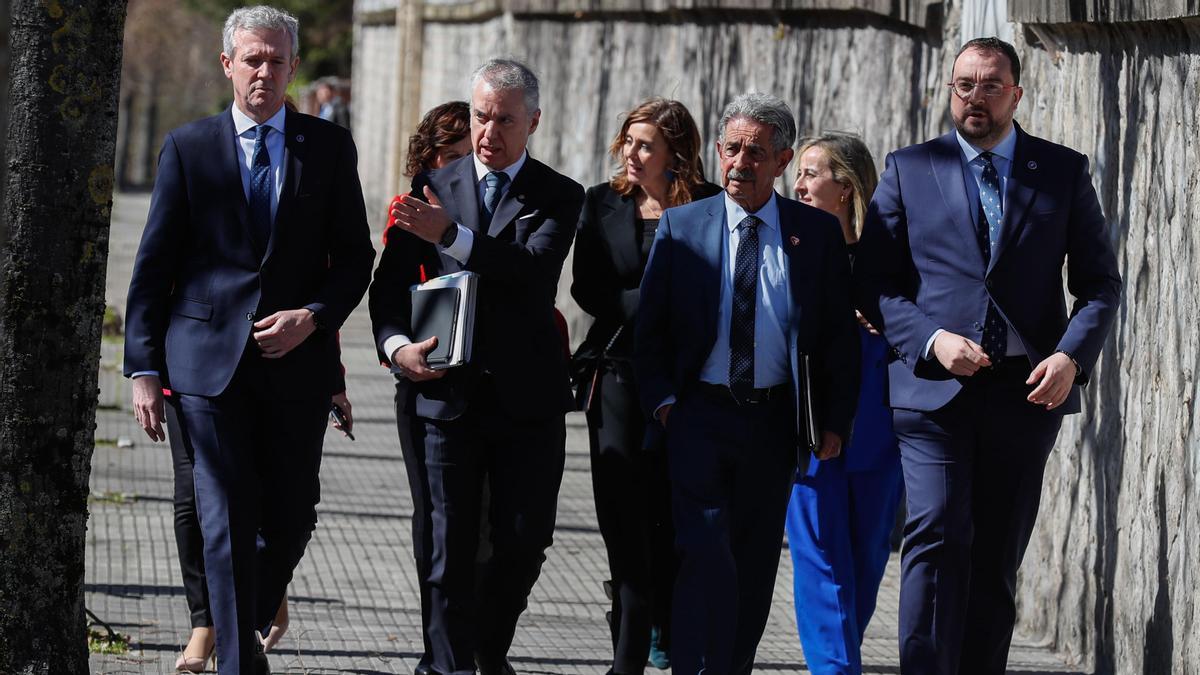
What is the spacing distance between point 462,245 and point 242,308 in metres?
0.66

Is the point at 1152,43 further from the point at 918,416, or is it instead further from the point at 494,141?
the point at 494,141

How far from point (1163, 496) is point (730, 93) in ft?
20.2

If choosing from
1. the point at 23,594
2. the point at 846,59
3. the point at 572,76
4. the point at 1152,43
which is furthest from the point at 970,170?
the point at 572,76

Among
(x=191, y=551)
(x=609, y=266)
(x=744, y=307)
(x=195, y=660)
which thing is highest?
(x=609, y=266)

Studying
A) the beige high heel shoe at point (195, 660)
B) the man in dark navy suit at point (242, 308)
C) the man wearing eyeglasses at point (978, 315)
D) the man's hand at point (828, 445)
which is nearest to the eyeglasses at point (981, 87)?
the man wearing eyeglasses at point (978, 315)

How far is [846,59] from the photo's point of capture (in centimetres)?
990

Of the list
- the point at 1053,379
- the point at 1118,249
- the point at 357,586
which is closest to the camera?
the point at 1053,379

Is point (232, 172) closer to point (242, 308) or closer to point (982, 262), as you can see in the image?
point (242, 308)

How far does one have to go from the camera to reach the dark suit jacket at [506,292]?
553 centimetres

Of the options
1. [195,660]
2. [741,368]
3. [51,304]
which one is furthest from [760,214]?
[195,660]

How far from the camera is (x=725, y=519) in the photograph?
5.43 metres

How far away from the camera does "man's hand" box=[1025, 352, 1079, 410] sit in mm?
5141

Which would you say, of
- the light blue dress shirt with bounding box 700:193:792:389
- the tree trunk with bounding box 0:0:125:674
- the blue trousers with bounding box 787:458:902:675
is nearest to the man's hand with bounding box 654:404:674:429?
the light blue dress shirt with bounding box 700:193:792:389

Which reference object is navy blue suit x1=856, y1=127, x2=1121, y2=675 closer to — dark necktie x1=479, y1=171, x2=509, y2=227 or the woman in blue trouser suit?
the woman in blue trouser suit
